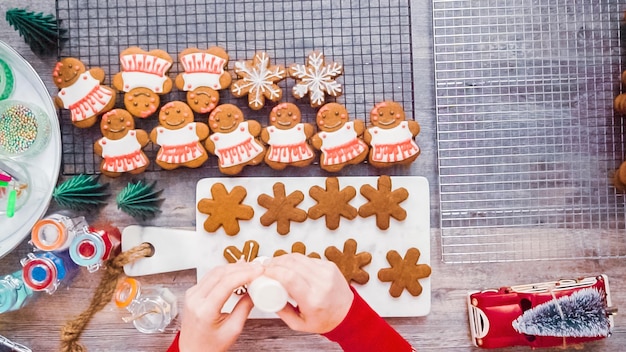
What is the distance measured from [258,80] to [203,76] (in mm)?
123

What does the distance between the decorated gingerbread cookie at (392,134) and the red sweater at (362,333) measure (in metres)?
0.34

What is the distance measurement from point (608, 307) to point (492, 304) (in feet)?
0.85

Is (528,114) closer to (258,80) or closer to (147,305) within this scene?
(258,80)

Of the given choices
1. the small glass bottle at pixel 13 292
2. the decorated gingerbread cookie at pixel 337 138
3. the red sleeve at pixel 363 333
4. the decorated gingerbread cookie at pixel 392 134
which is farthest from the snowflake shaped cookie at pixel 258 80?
the small glass bottle at pixel 13 292

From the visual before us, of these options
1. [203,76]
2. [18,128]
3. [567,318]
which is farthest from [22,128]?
[567,318]

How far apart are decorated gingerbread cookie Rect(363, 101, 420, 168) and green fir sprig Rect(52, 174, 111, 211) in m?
0.62

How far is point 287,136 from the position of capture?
134cm

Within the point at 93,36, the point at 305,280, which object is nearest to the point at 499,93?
the point at 305,280

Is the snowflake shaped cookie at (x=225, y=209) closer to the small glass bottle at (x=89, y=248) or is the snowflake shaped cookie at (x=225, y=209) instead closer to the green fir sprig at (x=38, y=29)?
the small glass bottle at (x=89, y=248)

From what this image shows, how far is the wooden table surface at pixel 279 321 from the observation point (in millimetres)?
1403

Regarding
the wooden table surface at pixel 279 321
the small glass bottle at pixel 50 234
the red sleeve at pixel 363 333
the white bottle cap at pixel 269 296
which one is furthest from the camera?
the wooden table surface at pixel 279 321

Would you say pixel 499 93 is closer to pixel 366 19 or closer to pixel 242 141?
pixel 366 19

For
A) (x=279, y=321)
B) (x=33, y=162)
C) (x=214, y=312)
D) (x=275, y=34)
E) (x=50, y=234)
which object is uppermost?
(x=275, y=34)

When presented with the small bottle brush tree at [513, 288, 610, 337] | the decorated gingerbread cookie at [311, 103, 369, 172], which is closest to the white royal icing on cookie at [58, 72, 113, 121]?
the decorated gingerbread cookie at [311, 103, 369, 172]
